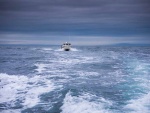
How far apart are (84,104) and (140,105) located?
104 inches

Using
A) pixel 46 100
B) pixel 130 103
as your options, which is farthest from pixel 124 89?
pixel 46 100

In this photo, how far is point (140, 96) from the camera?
12.4m

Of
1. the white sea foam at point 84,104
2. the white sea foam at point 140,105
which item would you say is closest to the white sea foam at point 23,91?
the white sea foam at point 84,104

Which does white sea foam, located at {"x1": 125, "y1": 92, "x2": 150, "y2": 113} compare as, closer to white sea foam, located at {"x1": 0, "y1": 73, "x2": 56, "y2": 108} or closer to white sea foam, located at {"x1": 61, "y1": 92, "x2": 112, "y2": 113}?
white sea foam, located at {"x1": 61, "y1": 92, "x2": 112, "y2": 113}

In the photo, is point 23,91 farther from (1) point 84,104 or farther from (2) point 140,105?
(2) point 140,105

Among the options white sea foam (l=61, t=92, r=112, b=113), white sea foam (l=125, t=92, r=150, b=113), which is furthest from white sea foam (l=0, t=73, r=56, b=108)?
white sea foam (l=125, t=92, r=150, b=113)

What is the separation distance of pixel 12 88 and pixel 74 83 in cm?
439

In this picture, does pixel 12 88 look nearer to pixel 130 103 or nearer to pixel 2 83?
pixel 2 83

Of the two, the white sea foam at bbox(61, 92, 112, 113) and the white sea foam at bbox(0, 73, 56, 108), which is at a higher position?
the white sea foam at bbox(0, 73, 56, 108)

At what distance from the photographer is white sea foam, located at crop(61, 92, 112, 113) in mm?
9773

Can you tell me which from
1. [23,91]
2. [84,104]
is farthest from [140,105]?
[23,91]

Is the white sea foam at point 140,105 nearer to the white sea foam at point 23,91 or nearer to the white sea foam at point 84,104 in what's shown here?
the white sea foam at point 84,104

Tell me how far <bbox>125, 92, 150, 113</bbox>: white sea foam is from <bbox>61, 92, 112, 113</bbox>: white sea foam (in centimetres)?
106

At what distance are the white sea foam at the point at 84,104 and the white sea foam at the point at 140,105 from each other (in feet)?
3.48
